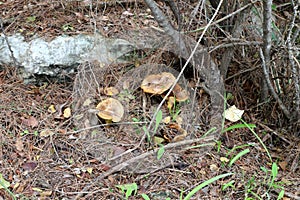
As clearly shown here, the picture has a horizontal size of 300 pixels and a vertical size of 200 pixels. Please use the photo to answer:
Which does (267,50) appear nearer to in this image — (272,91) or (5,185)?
(272,91)

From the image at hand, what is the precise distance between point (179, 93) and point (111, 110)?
0.50 metres

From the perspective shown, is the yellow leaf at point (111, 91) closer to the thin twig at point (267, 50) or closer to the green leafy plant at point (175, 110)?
the green leafy plant at point (175, 110)

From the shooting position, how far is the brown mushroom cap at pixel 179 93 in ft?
9.44

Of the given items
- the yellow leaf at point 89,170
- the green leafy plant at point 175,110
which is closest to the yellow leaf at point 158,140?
the green leafy plant at point 175,110

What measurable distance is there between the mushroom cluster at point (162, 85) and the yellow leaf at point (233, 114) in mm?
299

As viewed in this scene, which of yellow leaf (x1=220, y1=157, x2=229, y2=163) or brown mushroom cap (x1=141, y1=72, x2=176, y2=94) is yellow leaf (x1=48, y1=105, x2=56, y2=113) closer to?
brown mushroom cap (x1=141, y1=72, x2=176, y2=94)

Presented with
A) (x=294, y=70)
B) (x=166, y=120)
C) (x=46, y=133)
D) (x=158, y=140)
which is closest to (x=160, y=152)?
(x=158, y=140)

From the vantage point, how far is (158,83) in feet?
9.37

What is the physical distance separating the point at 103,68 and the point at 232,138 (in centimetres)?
105

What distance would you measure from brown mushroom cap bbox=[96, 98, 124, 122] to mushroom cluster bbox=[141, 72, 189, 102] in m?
0.23

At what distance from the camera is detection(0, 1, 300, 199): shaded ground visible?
2.48m

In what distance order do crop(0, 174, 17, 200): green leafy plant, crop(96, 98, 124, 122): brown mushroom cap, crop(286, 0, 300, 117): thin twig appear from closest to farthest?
crop(0, 174, 17, 200): green leafy plant
crop(286, 0, 300, 117): thin twig
crop(96, 98, 124, 122): brown mushroom cap

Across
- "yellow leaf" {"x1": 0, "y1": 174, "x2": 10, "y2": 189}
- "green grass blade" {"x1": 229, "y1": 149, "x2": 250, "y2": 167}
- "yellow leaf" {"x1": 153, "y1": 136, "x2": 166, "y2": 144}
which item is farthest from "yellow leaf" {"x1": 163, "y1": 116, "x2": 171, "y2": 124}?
"yellow leaf" {"x1": 0, "y1": 174, "x2": 10, "y2": 189}

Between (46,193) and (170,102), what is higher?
(170,102)
